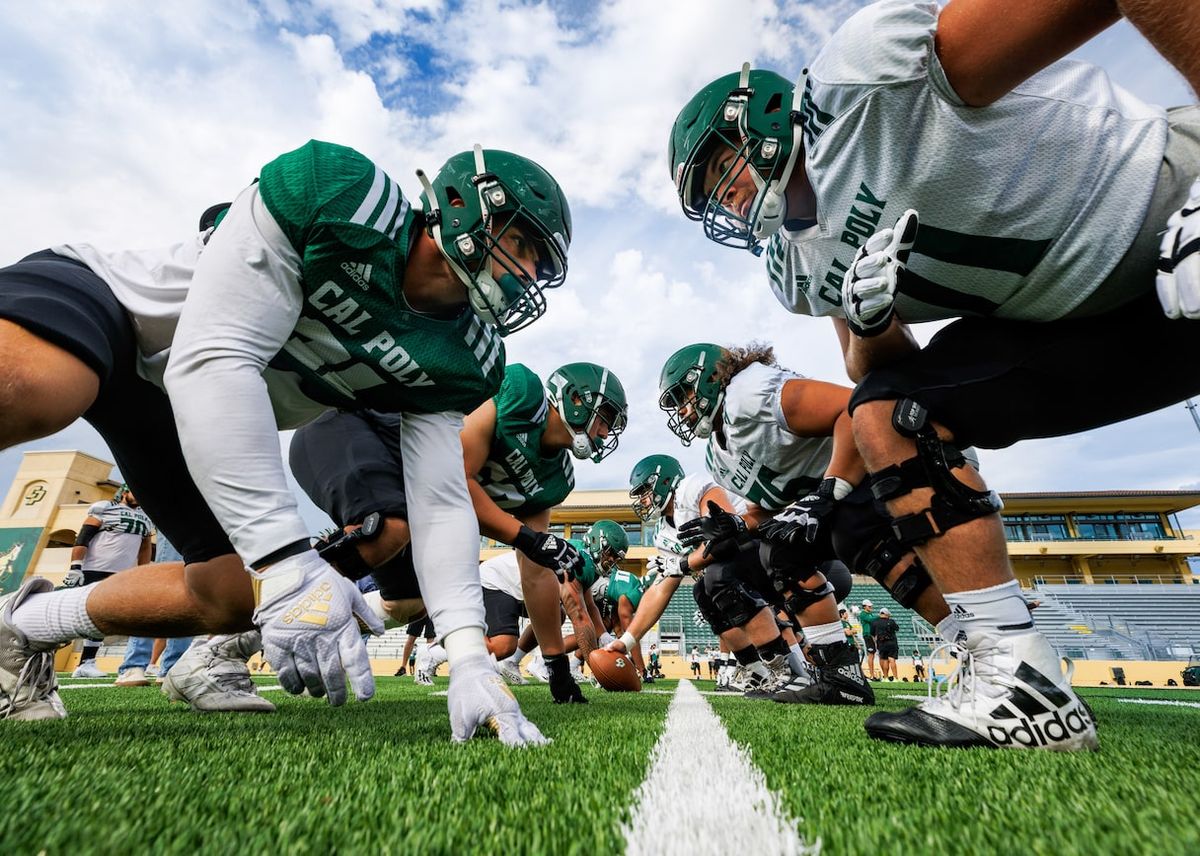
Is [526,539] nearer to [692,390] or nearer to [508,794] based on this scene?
[692,390]

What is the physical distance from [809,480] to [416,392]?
2949 millimetres

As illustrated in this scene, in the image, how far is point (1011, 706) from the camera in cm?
148

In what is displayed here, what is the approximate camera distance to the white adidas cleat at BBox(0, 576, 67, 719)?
2.15 m

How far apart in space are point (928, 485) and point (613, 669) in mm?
4034

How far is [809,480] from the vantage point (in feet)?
13.9

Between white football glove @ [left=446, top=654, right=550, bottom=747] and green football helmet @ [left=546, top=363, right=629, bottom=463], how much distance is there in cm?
283

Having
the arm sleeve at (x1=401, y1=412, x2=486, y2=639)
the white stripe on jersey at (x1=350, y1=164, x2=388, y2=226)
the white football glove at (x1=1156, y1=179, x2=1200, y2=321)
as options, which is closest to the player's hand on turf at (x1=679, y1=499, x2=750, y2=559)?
the arm sleeve at (x1=401, y1=412, x2=486, y2=639)

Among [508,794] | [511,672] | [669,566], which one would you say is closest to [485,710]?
[508,794]

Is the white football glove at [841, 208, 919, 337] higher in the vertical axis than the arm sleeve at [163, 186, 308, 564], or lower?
higher

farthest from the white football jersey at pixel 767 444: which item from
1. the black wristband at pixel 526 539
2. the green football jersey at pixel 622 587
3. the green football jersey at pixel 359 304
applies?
the green football jersey at pixel 622 587

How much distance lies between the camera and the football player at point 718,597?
489 cm

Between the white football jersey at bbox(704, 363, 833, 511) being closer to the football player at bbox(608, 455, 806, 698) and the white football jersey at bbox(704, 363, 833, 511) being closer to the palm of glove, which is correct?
the football player at bbox(608, 455, 806, 698)

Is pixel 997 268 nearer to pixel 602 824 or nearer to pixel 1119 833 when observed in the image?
pixel 1119 833

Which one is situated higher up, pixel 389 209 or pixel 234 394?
pixel 389 209
